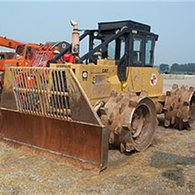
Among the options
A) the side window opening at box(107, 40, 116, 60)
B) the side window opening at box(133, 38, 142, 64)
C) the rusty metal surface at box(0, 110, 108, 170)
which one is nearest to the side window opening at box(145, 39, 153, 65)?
the side window opening at box(133, 38, 142, 64)

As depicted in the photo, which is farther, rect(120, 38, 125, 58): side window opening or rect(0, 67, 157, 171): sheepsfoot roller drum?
rect(120, 38, 125, 58): side window opening

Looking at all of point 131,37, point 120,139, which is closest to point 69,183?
point 120,139

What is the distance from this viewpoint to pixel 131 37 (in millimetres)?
6402

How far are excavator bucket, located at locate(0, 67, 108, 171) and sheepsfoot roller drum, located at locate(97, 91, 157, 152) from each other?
1.90 feet

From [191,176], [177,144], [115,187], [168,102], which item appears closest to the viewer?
[115,187]

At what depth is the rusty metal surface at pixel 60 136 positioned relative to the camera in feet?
15.3

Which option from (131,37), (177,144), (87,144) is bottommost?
(177,144)

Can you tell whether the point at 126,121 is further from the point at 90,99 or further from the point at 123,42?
the point at 123,42

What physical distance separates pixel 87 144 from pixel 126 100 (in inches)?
45.4

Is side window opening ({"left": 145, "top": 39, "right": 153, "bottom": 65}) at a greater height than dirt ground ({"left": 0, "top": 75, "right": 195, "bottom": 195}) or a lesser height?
greater

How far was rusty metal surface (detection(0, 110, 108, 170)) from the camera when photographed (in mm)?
4652

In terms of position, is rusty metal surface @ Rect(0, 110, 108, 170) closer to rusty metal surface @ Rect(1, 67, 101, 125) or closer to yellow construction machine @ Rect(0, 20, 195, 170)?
yellow construction machine @ Rect(0, 20, 195, 170)

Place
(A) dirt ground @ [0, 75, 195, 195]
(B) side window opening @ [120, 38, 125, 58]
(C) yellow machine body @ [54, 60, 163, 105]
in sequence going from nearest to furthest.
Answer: (A) dirt ground @ [0, 75, 195, 195]
(C) yellow machine body @ [54, 60, 163, 105]
(B) side window opening @ [120, 38, 125, 58]

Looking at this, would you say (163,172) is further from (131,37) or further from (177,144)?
(131,37)
